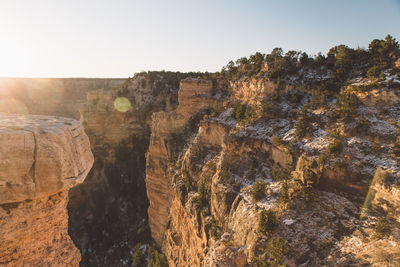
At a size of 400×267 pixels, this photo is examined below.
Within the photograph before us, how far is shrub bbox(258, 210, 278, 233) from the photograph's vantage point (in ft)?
23.1

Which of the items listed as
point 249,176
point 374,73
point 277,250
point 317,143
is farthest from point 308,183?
point 374,73

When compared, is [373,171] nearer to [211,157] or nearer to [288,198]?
[288,198]

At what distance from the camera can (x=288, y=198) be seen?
7719 millimetres

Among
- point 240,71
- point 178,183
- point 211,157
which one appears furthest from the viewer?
point 240,71

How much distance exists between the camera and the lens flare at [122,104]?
1123 inches

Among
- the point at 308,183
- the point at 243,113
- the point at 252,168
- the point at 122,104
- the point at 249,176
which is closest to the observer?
the point at 308,183

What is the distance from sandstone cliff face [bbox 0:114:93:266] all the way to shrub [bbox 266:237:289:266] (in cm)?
536

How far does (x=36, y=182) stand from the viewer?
3.00 metres

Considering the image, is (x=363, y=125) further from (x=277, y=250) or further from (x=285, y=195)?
(x=277, y=250)

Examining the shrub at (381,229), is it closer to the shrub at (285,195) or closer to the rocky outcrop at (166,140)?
the shrub at (285,195)

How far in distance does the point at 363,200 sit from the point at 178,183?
10.0 m

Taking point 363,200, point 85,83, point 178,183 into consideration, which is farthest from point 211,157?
point 85,83

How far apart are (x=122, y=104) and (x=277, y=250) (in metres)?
27.1

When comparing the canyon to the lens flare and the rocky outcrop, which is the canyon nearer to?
the rocky outcrop
